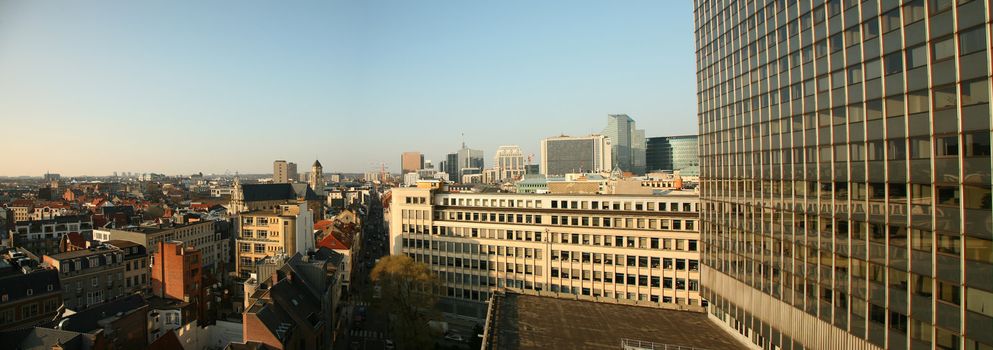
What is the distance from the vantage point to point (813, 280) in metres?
21.9

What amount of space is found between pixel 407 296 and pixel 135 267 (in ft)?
126

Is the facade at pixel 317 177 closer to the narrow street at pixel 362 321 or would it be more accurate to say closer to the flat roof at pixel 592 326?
the narrow street at pixel 362 321

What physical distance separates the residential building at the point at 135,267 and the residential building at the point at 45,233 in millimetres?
24936

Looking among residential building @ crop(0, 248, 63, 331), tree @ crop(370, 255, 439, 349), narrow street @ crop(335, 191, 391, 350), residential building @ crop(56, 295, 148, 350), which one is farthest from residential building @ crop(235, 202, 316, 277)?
residential building @ crop(56, 295, 148, 350)

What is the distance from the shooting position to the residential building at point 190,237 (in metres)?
70.8

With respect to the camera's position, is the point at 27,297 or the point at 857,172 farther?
the point at 27,297

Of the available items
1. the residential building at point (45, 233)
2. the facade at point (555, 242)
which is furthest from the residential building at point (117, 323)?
the residential building at point (45, 233)

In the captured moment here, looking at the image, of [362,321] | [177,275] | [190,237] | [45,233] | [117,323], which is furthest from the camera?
[45,233]

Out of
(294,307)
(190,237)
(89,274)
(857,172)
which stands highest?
(857,172)

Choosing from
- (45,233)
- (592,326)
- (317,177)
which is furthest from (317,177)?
(592,326)

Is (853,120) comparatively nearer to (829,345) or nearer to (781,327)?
(829,345)

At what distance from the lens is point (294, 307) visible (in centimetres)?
4231

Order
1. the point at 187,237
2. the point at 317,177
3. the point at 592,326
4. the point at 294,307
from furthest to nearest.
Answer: the point at 317,177, the point at 187,237, the point at 294,307, the point at 592,326

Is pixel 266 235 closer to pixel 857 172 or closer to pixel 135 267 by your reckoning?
pixel 135 267
